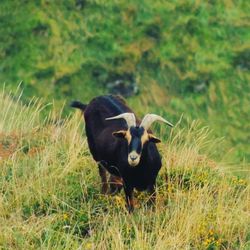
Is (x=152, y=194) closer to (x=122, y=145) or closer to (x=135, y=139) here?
(x=122, y=145)

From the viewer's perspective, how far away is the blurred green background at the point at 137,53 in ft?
64.7

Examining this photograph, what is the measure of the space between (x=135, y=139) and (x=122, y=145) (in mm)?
472

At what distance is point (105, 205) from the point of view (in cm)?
816

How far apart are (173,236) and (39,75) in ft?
45.2

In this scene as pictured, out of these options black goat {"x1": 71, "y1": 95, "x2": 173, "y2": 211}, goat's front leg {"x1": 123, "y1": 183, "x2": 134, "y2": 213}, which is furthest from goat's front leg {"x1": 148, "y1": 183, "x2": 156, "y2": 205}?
goat's front leg {"x1": 123, "y1": 183, "x2": 134, "y2": 213}

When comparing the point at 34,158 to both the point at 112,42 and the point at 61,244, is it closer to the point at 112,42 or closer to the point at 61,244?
the point at 61,244

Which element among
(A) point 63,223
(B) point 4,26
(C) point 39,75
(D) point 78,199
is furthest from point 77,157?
(B) point 4,26

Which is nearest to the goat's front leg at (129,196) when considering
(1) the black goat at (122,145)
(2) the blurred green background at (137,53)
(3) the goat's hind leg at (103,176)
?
(1) the black goat at (122,145)

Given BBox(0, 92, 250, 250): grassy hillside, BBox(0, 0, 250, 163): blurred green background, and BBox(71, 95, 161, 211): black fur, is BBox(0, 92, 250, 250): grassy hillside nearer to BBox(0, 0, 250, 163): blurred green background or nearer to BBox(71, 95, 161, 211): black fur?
BBox(71, 95, 161, 211): black fur

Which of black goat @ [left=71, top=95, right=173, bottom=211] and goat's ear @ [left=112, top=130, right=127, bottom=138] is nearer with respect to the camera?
black goat @ [left=71, top=95, right=173, bottom=211]

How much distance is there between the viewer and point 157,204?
26.7 ft

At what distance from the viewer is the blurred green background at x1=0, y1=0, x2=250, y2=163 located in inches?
777

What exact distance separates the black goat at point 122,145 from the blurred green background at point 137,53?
9.99 meters

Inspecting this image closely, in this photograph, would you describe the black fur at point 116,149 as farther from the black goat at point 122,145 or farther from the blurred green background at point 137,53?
the blurred green background at point 137,53
